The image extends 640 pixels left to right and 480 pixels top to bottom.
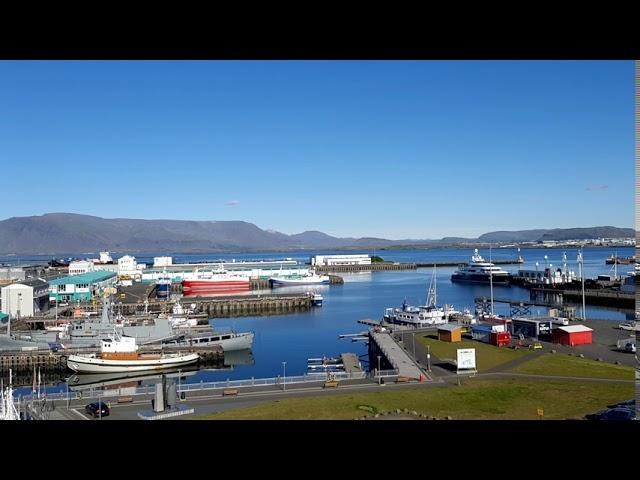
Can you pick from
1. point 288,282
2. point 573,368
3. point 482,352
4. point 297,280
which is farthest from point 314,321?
point 297,280

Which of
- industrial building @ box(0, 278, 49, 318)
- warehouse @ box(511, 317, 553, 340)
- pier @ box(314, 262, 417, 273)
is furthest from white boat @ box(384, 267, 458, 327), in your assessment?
pier @ box(314, 262, 417, 273)

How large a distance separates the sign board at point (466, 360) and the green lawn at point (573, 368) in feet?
1.96

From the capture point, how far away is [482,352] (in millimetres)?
8719

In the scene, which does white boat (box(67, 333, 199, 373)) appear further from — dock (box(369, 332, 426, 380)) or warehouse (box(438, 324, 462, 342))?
warehouse (box(438, 324, 462, 342))

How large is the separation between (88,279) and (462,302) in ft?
50.9

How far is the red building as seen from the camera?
9.18 m

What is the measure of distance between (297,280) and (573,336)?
76.5ft

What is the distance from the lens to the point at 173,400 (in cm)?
514

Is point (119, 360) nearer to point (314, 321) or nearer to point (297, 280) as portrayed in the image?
point (314, 321)

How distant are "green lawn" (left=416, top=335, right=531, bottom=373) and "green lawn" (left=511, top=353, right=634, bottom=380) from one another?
392 mm

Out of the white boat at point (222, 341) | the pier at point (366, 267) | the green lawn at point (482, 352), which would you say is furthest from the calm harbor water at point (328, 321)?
the pier at point (366, 267)

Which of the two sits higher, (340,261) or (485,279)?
(340,261)
